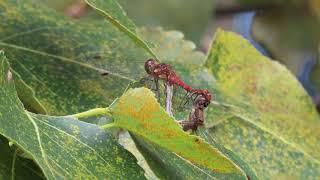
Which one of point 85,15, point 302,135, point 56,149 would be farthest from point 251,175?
point 85,15

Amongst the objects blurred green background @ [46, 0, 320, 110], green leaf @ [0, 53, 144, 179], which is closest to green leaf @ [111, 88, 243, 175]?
green leaf @ [0, 53, 144, 179]

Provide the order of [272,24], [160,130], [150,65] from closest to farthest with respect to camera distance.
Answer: [160,130] → [150,65] → [272,24]

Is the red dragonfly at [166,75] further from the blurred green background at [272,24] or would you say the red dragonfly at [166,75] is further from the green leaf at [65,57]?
the blurred green background at [272,24]

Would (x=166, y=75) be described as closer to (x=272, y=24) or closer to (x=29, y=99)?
(x=29, y=99)

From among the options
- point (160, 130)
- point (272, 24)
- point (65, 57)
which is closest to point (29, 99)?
point (65, 57)

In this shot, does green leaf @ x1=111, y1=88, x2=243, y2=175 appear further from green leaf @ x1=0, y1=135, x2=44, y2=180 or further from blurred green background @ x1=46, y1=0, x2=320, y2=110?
blurred green background @ x1=46, y1=0, x2=320, y2=110

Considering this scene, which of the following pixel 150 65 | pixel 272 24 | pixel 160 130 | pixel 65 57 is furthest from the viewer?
pixel 272 24

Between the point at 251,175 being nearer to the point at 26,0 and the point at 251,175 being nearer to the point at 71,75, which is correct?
the point at 71,75
